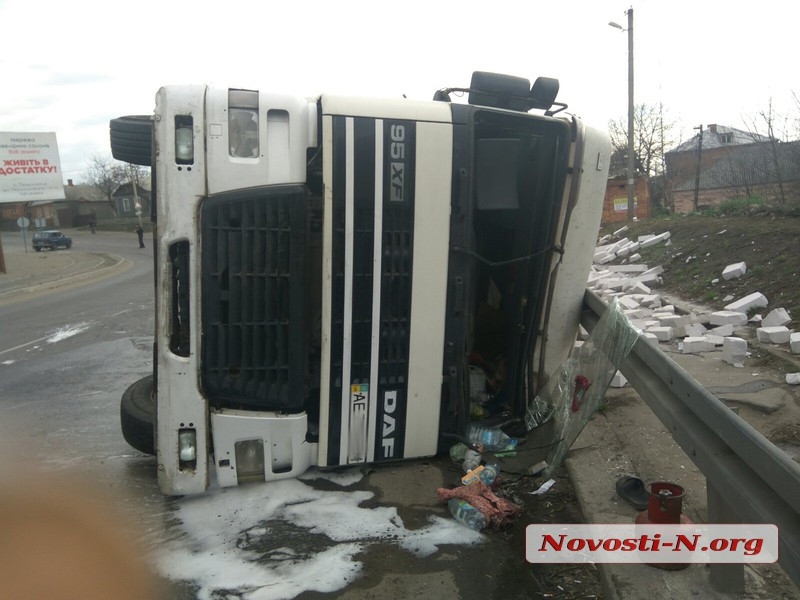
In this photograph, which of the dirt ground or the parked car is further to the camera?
the parked car

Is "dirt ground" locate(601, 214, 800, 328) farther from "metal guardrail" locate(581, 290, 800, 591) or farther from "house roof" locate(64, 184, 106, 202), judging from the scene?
"house roof" locate(64, 184, 106, 202)

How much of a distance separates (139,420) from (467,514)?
80.4 inches

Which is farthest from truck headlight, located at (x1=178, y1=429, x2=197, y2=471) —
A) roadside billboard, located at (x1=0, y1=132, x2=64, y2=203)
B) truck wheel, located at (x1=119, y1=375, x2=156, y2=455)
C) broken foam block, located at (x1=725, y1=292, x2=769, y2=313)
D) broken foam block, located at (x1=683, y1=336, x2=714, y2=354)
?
roadside billboard, located at (x1=0, y1=132, x2=64, y2=203)

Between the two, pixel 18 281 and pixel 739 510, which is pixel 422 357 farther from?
pixel 18 281

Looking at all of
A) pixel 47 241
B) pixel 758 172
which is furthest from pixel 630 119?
pixel 47 241

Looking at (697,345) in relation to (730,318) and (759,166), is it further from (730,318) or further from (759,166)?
(759,166)

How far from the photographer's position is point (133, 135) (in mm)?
3863

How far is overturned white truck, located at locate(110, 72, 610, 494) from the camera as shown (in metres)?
3.46

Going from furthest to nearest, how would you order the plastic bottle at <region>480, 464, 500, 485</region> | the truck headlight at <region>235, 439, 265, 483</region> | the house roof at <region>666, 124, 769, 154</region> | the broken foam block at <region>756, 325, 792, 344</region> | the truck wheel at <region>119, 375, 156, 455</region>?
the house roof at <region>666, 124, 769, 154</region> → the broken foam block at <region>756, 325, 792, 344</region> → the truck wheel at <region>119, 375, 156, 455</region> → the plastic bottle at <region>480, 464, 500, 485</region> → the truck headlight at <region>235, 439, 265, 483</region>

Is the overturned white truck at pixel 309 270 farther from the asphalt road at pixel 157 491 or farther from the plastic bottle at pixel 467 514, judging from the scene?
the plastic bottle at pixel 467 514

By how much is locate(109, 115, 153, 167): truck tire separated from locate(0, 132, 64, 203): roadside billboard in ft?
139

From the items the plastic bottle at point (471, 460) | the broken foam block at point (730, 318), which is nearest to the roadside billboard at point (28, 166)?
the broken foam block at point (730, 318)

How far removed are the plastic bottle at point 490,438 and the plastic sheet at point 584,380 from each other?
0.76 ft

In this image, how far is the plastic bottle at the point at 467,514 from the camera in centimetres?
338
